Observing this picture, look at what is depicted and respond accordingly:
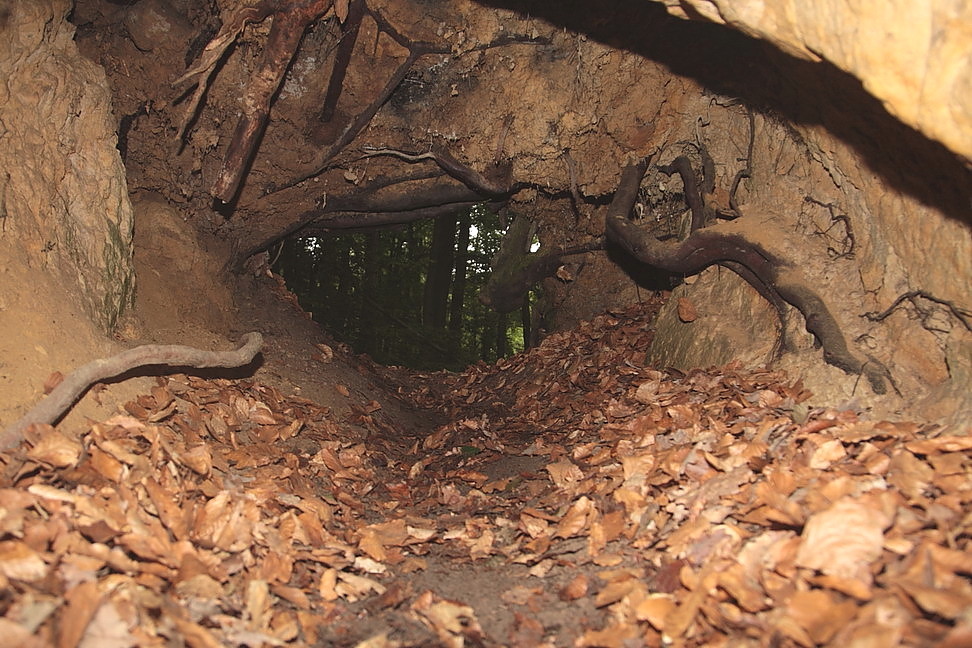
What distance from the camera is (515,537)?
9.98 feet

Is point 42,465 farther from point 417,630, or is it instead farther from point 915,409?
point 915,409

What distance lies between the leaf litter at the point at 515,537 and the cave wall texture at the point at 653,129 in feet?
2.59

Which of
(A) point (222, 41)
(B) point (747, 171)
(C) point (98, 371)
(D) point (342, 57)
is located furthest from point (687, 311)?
(A) point (222, 41)

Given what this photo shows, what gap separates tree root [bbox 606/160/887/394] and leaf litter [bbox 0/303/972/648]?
0.40 metres

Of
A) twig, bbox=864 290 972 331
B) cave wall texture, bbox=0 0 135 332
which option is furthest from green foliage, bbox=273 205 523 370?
twig, bbox=864 290 972 331

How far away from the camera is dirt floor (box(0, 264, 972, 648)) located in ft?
5.93

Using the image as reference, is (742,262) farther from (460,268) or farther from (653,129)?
(460,268)

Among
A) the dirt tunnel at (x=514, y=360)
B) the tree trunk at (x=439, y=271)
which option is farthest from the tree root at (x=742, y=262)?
the tree trunk at (x=439, y=271)

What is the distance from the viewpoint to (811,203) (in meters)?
4.34

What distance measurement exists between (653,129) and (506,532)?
447 cm

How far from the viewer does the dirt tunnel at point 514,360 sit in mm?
2064

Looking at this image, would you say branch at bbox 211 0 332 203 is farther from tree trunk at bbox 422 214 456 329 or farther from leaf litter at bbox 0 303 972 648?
tree trunk at bbox 422 214 456 329

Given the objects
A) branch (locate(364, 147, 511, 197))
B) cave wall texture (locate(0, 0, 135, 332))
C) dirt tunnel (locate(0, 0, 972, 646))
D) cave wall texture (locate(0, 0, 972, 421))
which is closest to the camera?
dirt tunnel (locate(0, 0, 972, 646))

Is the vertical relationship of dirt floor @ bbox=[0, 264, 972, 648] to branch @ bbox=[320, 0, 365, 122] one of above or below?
below
